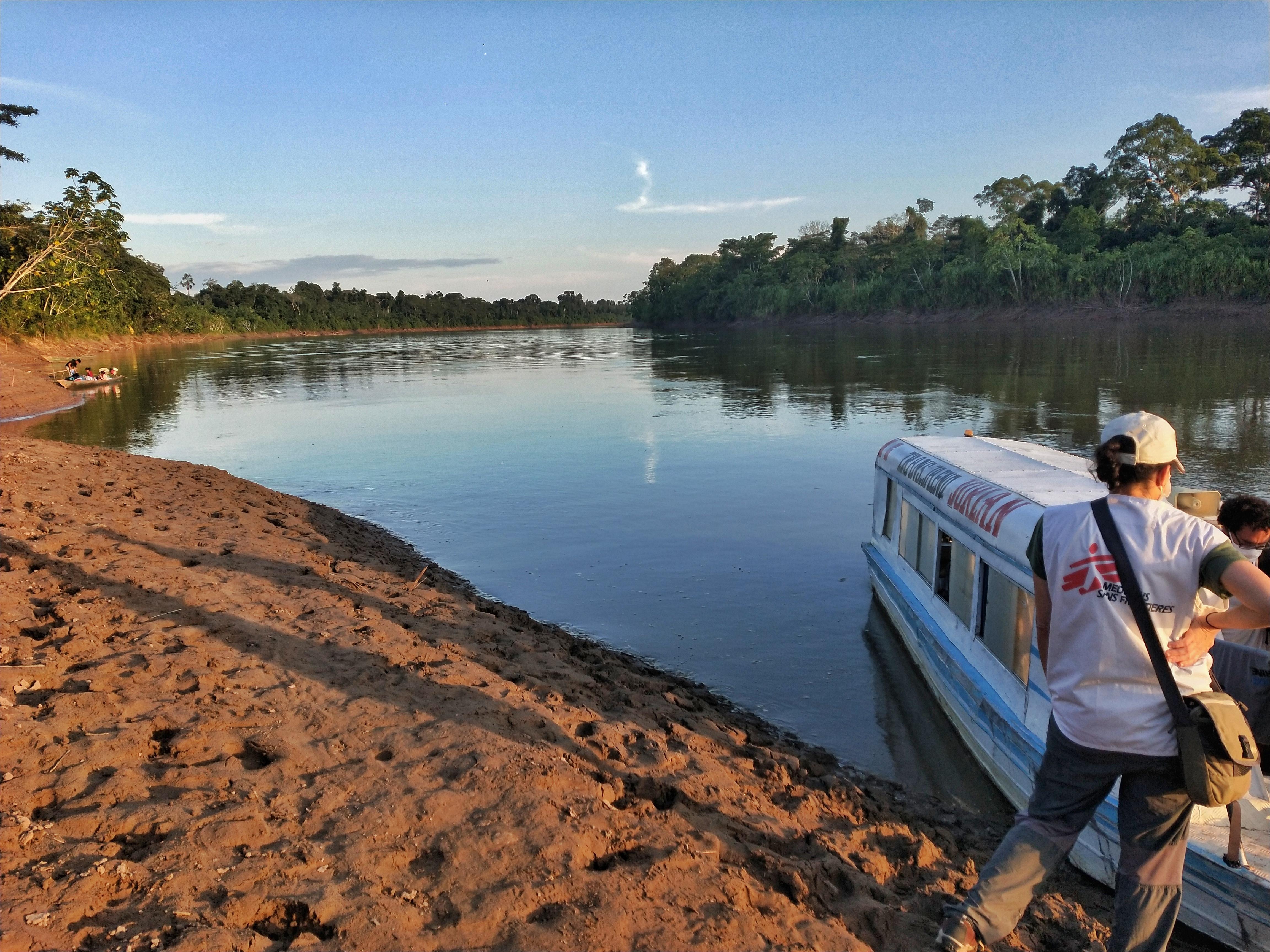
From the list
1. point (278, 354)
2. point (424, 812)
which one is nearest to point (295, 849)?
point (424, 812)

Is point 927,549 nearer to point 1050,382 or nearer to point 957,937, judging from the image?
point 957,937

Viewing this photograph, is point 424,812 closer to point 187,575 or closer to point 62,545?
point 187,575

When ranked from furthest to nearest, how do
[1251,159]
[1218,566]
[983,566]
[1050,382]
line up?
[1251,159]
[1050,382]
[983,566]
[1218,566]

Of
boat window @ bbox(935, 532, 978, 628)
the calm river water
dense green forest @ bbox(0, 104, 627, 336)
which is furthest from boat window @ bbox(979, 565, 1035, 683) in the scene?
dense green forest @ bbox(0, 104, 627, 336)

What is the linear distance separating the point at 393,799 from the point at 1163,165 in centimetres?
9223

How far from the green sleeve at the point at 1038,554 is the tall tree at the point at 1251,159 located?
284 ft

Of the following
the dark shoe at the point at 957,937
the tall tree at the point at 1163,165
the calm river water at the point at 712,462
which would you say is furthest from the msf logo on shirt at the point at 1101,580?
the tall tree at the point at 1163,165

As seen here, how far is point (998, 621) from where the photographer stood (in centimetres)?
630

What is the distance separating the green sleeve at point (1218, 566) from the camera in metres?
2.84

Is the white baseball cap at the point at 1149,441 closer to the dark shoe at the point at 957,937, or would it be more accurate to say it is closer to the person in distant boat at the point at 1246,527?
the dark shoe at the point at 957,937

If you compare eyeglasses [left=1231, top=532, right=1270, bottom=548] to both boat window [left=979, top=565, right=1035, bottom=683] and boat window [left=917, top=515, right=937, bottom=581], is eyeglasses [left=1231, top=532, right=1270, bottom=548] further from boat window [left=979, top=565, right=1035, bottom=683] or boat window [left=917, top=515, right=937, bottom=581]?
boat window [left=917, top=515, right=937, bottom=581]

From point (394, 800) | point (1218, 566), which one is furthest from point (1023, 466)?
point (394, 800)

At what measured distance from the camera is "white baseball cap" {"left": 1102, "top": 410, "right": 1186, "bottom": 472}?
9.81 ft

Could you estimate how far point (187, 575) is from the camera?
7.37 m
